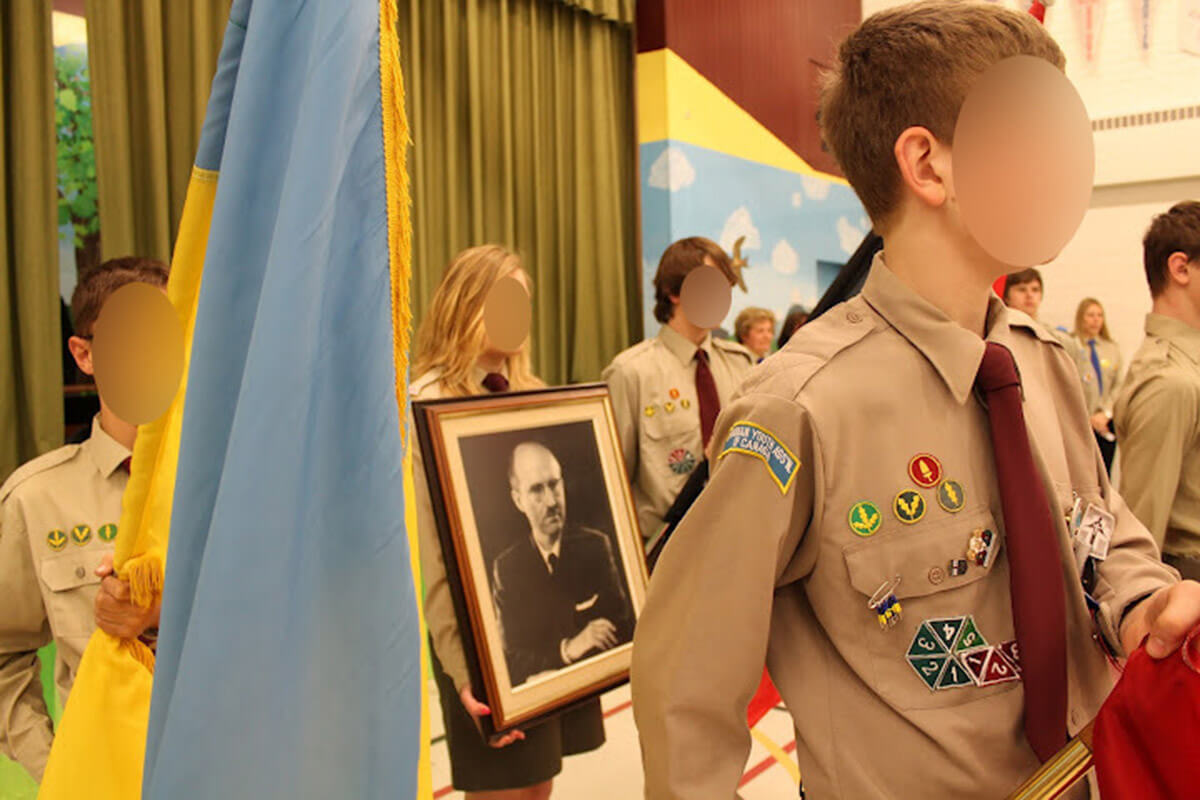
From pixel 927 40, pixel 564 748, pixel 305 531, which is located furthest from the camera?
pixel 564 748

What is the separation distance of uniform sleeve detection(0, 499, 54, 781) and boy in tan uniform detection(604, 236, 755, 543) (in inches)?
65.2

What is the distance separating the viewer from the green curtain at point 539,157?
4.72 meters

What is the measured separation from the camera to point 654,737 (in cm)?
95

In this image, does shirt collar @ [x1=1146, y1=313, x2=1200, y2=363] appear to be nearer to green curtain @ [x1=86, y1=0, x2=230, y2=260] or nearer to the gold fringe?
the gold fringe

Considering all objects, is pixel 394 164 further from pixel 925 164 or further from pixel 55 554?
pixel 55 554

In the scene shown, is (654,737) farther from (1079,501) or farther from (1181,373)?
(1181,373)

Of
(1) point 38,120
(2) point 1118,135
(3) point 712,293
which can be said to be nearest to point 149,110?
(1) point 38,120

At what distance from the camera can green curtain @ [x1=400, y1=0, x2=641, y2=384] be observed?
15.5ft

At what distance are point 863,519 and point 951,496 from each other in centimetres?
12

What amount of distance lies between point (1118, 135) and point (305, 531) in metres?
8.24

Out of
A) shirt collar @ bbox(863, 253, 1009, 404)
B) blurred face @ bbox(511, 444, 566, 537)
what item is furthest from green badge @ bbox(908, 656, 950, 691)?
blurred face @ bbox(511, 444, 566, 537)

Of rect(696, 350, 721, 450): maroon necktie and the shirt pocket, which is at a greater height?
rect(696, 350, 721, 450): maroon necktie

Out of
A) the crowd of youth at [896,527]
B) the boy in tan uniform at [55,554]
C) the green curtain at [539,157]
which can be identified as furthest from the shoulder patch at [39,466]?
the green curtain at [539,157]

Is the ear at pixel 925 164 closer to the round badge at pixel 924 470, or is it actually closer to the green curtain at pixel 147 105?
the round badge at pixel 924 470
